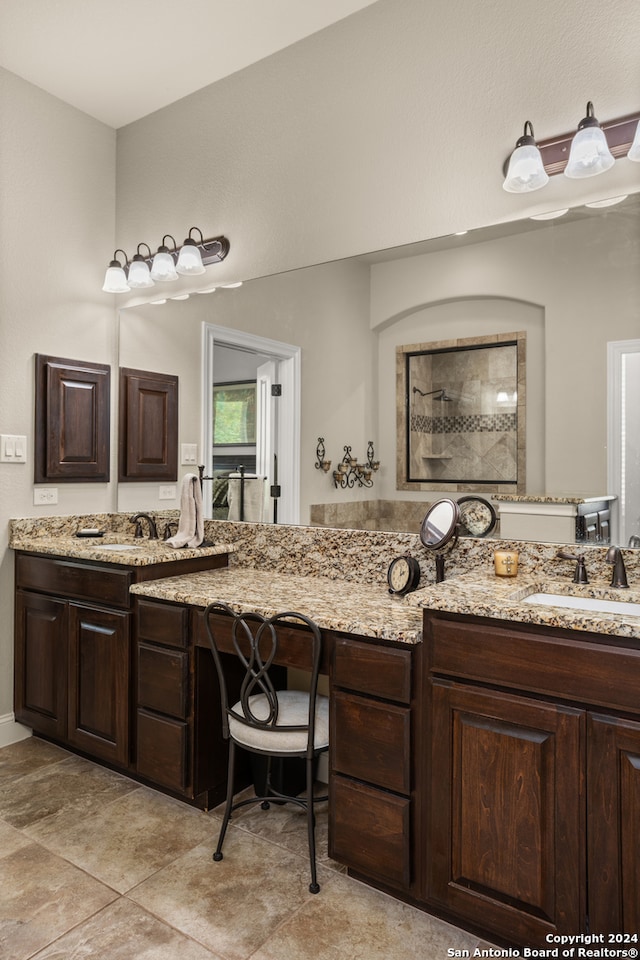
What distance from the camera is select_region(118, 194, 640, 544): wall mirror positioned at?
1.99m

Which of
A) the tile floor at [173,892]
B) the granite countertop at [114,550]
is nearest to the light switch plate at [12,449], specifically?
the granite countertop at [114,550]

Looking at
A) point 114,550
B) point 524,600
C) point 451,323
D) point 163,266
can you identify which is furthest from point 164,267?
point 524,600

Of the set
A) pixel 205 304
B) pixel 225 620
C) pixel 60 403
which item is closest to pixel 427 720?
pixel 225 620

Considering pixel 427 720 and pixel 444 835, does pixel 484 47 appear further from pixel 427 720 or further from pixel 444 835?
pixel 444 835

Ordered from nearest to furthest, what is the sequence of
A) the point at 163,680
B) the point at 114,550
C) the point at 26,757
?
the point at 163,680 → the point at 114,550 → the point at 26,757

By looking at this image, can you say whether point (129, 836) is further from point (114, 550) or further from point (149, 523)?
point (149, 523)

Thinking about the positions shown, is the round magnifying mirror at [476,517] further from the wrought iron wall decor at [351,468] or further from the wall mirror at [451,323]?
the wrought iron wall decor at [351,468]

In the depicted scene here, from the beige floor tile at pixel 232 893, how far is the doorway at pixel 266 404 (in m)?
1.25

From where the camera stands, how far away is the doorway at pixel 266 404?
267 centimetres

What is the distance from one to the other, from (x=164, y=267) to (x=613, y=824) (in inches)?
111

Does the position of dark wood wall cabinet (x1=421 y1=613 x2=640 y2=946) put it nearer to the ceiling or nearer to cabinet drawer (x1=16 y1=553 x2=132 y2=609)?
cabinet drawer (x1=16 y1=553 x2=132 y2=609)

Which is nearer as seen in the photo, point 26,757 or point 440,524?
point 440,524

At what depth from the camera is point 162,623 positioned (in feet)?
7.67

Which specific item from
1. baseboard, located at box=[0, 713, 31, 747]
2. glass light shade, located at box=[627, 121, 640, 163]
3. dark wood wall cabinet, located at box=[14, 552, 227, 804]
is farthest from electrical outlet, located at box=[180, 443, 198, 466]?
glass light shade, located at box=[627, 121, 640, 163]
